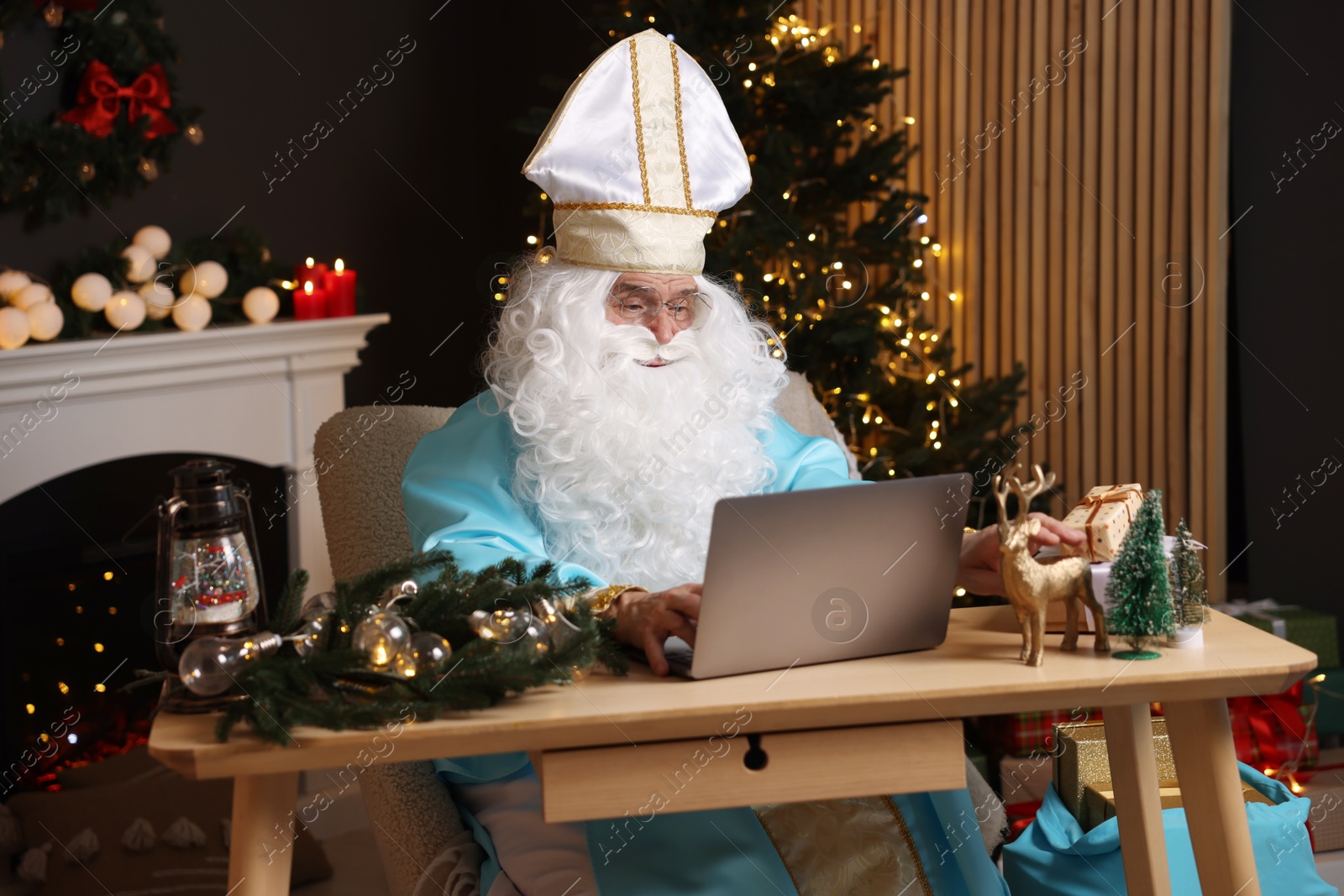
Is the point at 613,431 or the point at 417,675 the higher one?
the point at 613,431

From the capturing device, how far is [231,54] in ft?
12.9

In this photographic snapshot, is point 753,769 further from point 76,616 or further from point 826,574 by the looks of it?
point 76,616

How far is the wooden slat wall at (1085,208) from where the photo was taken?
3.79 metres

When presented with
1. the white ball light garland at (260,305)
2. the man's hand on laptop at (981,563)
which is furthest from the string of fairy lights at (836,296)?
the man's hand on laptop at (981,563)

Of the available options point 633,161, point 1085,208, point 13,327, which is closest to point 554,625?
point 633,161

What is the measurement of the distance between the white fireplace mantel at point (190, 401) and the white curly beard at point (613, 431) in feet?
4.58

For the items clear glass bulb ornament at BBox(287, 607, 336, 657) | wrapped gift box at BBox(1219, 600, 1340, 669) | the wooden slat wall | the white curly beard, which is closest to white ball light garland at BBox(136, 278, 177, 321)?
the white curly beard

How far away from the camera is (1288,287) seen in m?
3.71

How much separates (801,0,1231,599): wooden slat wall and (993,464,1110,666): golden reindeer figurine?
2.64m

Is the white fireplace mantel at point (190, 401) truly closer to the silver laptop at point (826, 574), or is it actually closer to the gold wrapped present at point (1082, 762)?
the gold wrapped present at point (1082, 762)

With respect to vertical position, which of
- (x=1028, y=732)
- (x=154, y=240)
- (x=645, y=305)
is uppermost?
(x=154, y=240)

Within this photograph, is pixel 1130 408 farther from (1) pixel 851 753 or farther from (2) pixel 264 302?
(1) pixel 851 753

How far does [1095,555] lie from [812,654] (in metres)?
0.37

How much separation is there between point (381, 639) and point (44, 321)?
232 centimetres
